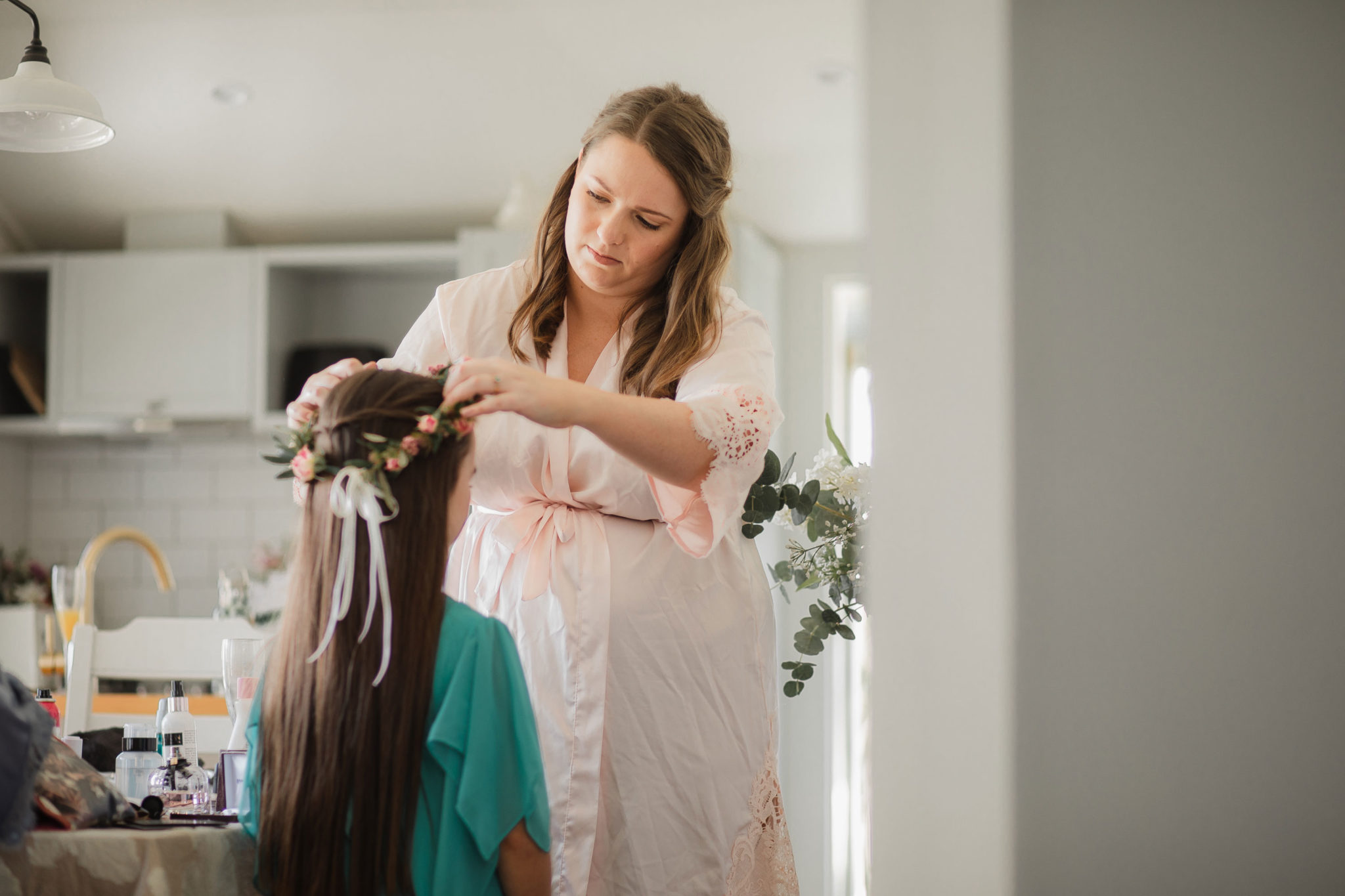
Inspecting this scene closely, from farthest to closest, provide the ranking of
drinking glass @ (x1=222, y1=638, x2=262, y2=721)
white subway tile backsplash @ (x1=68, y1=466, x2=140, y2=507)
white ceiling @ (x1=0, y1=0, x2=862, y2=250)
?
white subway tile backsplash @ (x1=68, y1=466, x2=140, y2=507) → white ceiling @ (x1=0, y1=0, x2=862, y2=250) → drinking glass @ (x1=222, y1=638, x2=262, y2=721)

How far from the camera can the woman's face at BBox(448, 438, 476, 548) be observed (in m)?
1.01

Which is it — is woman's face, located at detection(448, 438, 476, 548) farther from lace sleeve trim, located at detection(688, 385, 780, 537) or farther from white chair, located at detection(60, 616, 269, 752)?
white chair, located at detection(60, 616, 269, 752)

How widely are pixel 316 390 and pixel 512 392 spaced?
0.80 feet

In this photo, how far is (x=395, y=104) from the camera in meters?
3.20

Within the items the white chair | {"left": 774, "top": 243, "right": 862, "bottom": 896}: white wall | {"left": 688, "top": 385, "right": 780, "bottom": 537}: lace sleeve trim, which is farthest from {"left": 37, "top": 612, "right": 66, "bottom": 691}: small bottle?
{"left": 774, "top": 243, "right": 862, "bottom": 896}: white wall

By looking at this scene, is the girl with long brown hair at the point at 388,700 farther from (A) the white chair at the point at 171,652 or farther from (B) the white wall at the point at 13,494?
(B) the white wall at the point at 13,494

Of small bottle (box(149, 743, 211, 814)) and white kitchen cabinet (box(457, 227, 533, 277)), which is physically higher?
white kitchen cabinet (box(457, 227, 533, 277))

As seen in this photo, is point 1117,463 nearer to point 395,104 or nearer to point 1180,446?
point 1180,446

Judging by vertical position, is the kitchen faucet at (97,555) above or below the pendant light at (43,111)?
below

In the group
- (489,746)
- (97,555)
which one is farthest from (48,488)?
(489,746)

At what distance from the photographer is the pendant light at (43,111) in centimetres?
174

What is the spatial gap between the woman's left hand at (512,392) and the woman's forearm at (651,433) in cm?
2

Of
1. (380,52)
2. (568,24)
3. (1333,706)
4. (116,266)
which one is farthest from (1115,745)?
(116,266)

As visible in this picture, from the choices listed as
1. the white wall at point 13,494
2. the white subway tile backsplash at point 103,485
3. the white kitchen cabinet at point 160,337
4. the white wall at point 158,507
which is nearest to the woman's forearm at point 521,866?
the white kitchen cabinet at point 160,337
